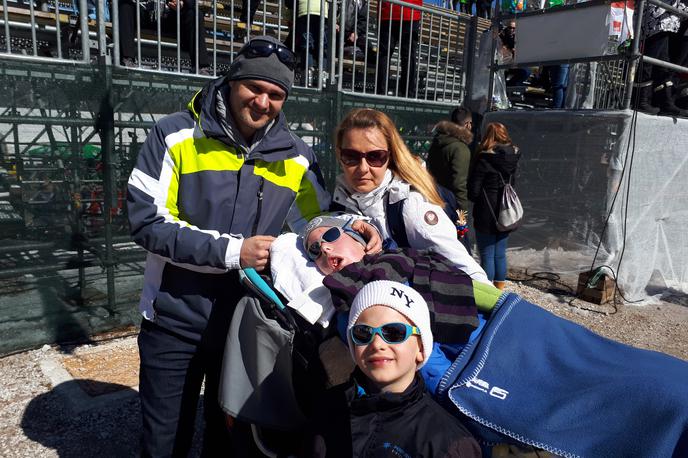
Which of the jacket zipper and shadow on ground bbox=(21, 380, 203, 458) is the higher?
the jacket zipper

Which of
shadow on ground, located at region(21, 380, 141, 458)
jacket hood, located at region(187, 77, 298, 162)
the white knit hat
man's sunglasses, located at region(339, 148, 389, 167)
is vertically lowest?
shadow on ground, located at region(21, 380, 141, 458)

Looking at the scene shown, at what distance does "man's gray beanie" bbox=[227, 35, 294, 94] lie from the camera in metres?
2.20

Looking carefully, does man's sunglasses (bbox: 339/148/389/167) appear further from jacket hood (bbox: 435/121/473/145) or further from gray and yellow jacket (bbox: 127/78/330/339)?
jacket hood (bbox: 435/121/473/145)

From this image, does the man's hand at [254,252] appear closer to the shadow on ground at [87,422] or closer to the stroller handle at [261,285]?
the stroller handle at [261,285]

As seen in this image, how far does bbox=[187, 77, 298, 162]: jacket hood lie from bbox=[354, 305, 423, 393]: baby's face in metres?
0.90

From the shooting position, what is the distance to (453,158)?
621 centimetres

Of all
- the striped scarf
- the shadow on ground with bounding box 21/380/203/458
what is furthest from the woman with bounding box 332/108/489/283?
the shadow on ground with bounding box 21/380/203/458

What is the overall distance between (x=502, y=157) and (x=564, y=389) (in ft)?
15.7

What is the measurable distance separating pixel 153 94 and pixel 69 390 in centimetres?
236

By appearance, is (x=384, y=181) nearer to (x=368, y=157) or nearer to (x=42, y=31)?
(x=368, y=157)

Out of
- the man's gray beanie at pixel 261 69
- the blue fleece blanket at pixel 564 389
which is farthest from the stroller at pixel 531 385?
the man's gray beanie at pixel 261 69

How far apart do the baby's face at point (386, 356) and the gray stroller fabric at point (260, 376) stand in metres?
0.38

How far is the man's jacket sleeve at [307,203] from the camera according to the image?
2582mm

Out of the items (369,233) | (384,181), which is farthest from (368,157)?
(369,233)
